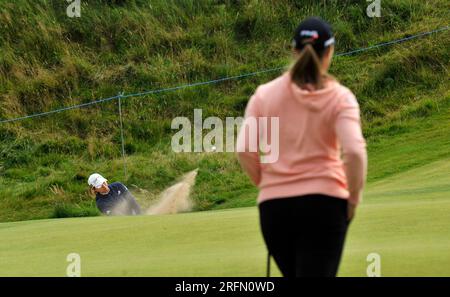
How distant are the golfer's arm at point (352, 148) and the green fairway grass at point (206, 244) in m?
2.35

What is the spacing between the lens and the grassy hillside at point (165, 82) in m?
22.8

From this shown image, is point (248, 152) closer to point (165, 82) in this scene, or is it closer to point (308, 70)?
point (308, 70)

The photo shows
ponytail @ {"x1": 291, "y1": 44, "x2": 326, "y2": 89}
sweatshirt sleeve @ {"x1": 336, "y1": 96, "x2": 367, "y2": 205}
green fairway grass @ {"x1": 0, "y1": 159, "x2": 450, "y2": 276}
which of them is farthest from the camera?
green fairway grass @ {"x1": 0, "y1": 159, "x2": 450, "y2": 276}

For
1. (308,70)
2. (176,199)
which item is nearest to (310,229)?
(308,70)

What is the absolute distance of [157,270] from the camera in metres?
8.77

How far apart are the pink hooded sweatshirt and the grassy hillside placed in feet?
47.9

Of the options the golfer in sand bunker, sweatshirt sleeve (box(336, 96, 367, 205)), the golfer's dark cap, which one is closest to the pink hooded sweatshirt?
sweatshirt sleeve (box(336, 96, 367, 205))

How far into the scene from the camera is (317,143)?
5.62m

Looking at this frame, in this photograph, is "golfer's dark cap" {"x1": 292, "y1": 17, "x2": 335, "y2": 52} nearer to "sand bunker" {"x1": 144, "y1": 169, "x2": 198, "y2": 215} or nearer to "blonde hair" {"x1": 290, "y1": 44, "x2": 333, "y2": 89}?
"blonde hair" {"x1": 290, "y1": 44, "x2": 333, "y2": 89}

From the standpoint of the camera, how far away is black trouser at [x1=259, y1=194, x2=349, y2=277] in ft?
18.2

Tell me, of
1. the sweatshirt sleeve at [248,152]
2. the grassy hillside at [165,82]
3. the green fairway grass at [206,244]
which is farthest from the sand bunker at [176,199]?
the sweatshirt sleeve at [248,152]

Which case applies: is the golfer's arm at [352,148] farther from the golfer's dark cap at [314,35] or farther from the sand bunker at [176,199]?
the sand bunker at [176,199]

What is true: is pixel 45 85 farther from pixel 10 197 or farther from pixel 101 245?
pixel 101 245
